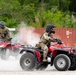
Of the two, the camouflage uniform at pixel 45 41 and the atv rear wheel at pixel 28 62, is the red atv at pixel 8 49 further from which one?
the camouflage uniform at pixel 45 41

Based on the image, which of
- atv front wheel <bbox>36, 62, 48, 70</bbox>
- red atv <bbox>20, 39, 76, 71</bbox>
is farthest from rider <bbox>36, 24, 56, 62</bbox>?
atv front wheel <bbox>36, 62, 48, 70</bbox>

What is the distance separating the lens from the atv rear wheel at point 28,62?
18172 mm

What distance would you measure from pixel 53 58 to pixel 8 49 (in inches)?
143

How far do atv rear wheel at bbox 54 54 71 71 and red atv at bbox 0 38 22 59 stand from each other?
152 inches

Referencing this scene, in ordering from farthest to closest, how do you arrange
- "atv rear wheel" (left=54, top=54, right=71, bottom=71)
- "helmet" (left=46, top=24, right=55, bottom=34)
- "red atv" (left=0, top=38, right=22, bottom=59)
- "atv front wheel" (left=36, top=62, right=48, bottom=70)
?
"red atv" (left=0, top=38, right=22, bottom=59), "atv front wheel" (left=36, top=62, right=48, bottom=70), "helmet" (left=46, top=24, right=55, bottom=34), "atv rear wheel" (left=54, top=54, right=71, bottom=71)

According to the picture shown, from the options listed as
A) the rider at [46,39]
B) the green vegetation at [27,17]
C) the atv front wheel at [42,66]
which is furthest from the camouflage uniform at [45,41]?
the green vegetation at [27,17]

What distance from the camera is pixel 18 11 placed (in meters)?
46.6

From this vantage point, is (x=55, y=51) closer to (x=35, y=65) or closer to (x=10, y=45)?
(x=35, y=65)

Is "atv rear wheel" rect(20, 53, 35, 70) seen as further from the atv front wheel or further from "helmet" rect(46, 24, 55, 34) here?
"helmet" rect(46, 24, 55, 34)

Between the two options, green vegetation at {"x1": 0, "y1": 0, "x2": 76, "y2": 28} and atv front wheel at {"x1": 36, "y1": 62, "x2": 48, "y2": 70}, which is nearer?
atv front wheel at {"x1": 36, "y1": 62, "x2": 48, "y2": 70}

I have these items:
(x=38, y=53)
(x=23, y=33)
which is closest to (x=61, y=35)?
(x=23, y=33)

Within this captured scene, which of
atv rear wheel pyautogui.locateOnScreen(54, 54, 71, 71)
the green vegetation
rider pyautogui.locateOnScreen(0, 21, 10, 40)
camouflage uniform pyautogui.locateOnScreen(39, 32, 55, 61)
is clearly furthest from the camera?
the green vegetation

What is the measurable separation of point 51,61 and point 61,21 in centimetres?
3151

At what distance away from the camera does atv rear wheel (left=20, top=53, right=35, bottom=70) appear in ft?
59.6
